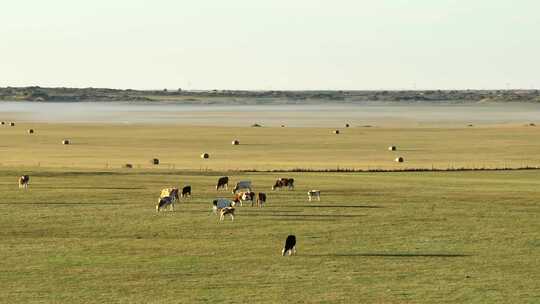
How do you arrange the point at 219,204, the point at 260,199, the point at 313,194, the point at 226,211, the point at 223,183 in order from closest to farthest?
the point at 226,211 → the point at 219,204 → the point at 260,199 → the point at 313,194 → the point at 223,183

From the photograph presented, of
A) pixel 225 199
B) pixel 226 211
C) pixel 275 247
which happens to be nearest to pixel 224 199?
pixel 225 199

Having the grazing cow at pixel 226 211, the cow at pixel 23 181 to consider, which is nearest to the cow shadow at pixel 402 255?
the grazing cow at pixel 226 211

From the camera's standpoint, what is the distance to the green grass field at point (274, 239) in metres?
27.9

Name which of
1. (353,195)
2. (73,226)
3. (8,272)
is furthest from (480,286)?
(353,195)

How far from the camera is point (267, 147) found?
321 feet

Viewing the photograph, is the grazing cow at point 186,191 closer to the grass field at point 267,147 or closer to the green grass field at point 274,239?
the green grass field at point 274,239

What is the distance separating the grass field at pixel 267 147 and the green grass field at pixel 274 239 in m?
10.3

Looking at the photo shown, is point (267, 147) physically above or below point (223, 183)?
below

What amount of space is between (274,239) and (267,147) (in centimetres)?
6223

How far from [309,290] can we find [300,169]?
40960 millimetres

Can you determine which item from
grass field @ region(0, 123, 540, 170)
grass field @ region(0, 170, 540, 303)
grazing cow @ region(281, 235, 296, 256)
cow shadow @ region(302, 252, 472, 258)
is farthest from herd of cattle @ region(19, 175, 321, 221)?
grass field @ region(0, 123, 540, 170)

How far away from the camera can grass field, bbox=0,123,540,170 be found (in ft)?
254

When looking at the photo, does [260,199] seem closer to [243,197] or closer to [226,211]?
[243,197]

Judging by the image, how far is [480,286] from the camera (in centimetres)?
2838
